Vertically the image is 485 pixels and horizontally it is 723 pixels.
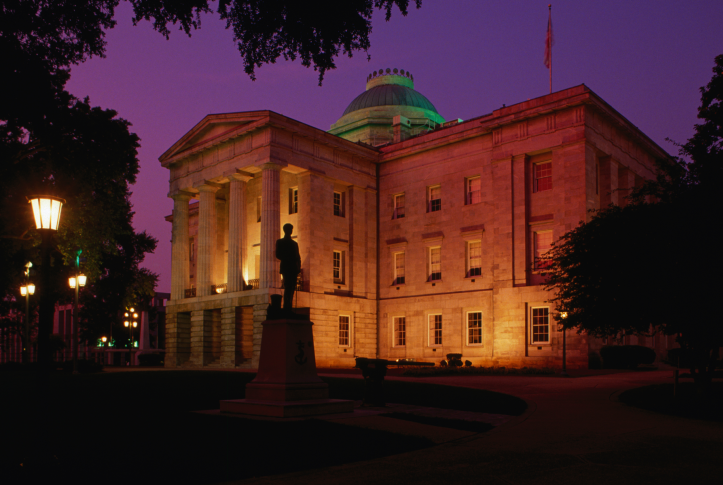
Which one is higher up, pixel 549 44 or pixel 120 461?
pixel 549 44

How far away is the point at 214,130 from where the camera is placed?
46.4 meters

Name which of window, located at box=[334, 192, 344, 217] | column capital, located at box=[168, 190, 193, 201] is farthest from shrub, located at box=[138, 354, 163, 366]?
window, located at box=[334, 192, 344, 217]

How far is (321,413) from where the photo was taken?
41.7 feet

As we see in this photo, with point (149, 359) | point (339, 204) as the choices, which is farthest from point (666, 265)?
point (149, 359)

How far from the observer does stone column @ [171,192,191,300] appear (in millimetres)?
49188

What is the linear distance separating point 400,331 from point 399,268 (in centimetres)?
457

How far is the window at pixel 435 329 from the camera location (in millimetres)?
44219

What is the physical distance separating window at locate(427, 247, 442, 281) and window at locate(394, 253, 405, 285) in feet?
8.62

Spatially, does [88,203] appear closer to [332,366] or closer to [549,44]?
[332,366]

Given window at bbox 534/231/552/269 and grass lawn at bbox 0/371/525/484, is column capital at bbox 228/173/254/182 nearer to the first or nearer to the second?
window at bbox 534/231/552/269

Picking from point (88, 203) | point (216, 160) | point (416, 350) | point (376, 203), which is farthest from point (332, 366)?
point (88, 203)

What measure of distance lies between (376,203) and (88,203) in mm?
25613

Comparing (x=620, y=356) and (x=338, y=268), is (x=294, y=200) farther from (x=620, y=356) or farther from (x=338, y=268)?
(x=620, y=356)

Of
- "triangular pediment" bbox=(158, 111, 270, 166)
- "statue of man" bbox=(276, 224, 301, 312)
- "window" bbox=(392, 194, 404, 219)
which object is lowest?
"statue of man" bbox=(276, 224, 301, 312)
